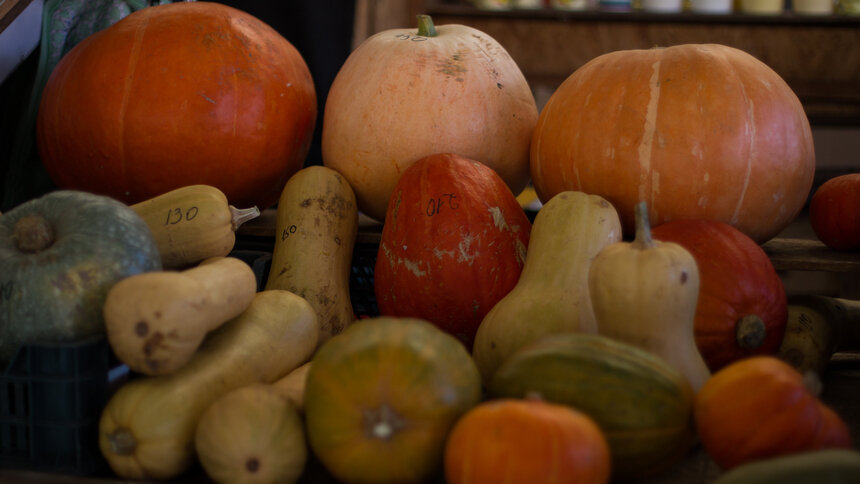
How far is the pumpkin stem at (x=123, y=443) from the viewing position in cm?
89

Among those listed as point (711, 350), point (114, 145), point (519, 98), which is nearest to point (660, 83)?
point (519, 98)

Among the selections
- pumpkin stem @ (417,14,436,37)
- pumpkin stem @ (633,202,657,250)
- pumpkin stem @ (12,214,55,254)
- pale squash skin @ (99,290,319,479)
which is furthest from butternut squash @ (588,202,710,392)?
pumpkin stem @ (417,14,436,37)

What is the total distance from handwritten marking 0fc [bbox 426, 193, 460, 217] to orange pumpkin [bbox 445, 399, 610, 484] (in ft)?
1.86

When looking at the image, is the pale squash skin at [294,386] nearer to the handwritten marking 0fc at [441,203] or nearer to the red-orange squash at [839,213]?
the handwritten marking 0fc at [441,203]

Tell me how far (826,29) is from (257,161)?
9.39ft

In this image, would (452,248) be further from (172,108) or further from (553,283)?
(172,108)

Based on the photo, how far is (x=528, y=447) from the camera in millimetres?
741

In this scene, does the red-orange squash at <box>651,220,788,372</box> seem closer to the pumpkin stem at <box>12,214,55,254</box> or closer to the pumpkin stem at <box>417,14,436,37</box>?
the pumpkin stem at <box>417,14,436,37</box>

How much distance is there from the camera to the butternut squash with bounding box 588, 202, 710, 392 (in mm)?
961

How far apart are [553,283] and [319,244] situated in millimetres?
500

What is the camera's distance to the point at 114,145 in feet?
5.22

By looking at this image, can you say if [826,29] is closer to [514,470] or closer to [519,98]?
[519,98]

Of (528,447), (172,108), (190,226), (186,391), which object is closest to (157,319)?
(186,391)

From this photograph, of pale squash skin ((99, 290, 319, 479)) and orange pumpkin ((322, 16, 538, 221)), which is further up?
orange pumpkin ((322, 16, 538, 221))
